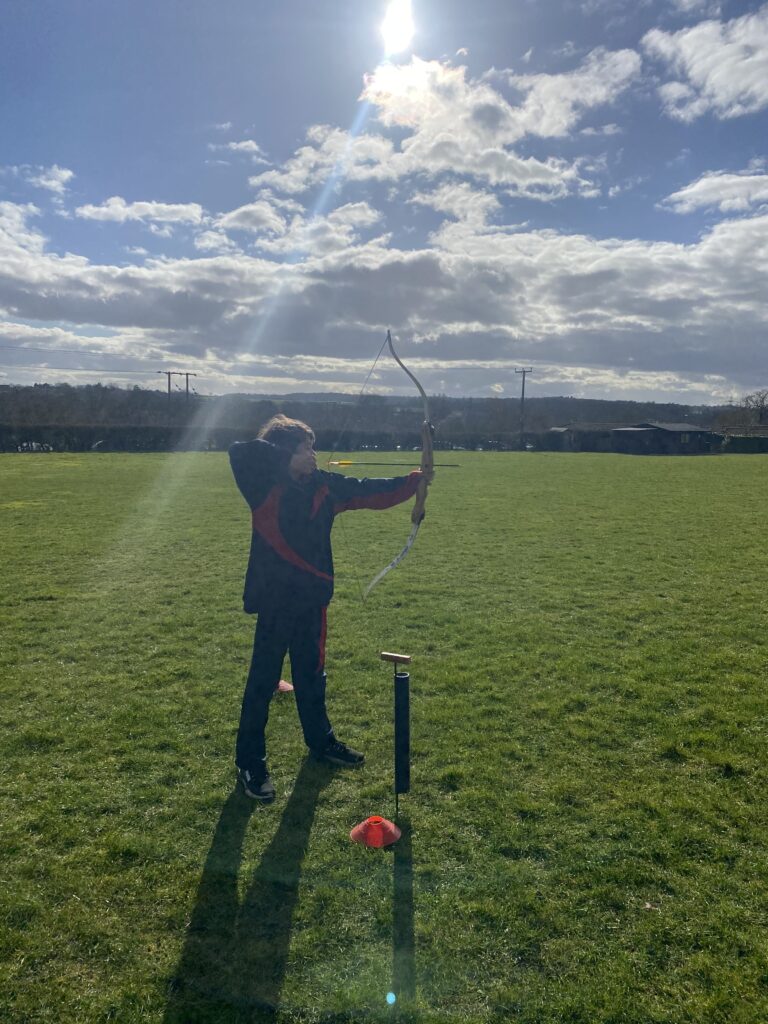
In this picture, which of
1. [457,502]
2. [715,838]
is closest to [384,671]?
[715,838]

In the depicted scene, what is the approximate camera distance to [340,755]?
15.5ft

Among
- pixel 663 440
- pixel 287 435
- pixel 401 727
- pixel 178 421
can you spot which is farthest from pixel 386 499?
pixel 663 440

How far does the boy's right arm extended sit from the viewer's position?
13.5ft

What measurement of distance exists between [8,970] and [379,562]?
30.2 ft

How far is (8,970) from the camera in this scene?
2.94 m

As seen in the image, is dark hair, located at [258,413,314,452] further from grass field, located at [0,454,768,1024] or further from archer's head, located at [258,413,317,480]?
grass field, located at [0,454,768,1024]

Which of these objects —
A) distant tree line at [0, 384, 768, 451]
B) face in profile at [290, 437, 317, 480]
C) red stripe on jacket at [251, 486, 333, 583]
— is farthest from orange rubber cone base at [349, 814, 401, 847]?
distant tree line at [0, 384, 768, 451]

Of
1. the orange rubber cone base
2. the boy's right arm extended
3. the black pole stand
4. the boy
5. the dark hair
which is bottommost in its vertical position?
the orange rubber cone base

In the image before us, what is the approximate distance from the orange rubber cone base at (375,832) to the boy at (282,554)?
0.69 metres

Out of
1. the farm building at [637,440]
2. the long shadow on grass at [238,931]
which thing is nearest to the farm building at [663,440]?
the farm building at [637,440]

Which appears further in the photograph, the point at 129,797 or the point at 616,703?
the point at 616,703

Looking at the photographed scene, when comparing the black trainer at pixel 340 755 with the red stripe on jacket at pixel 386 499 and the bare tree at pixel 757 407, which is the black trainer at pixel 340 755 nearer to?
the red stripe on jacket at pixel 386 499

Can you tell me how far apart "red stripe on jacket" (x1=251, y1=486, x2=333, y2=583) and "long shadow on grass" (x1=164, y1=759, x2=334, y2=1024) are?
1599mm

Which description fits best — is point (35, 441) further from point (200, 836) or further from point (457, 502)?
point (200, 836)
